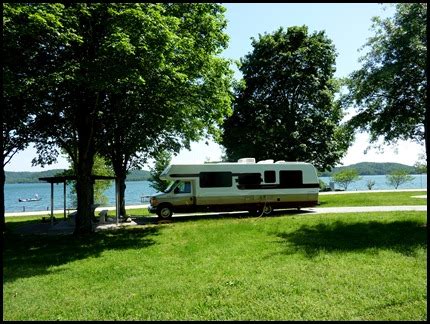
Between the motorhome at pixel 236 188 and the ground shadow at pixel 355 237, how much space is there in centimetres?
639

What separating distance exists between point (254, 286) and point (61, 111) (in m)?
12.4


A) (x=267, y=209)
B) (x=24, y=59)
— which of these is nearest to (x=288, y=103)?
(x=267, y=209)

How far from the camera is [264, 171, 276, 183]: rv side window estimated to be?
23.0 metres

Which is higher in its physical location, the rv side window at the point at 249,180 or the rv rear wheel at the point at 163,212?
the rv side window at the point at 249,180

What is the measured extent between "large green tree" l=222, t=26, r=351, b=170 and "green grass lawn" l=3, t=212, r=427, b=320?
15106 millimetres

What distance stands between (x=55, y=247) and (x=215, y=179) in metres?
10.4

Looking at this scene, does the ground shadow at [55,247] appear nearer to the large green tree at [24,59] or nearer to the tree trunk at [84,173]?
the tree trunk at [84,173]

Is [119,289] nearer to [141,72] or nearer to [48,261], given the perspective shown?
[48,261]

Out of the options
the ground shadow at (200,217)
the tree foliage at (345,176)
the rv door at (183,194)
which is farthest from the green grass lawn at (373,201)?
the tree foliage at (345,176)

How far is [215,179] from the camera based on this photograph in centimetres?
2247

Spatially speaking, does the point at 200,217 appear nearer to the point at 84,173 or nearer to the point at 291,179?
the point at 291,179

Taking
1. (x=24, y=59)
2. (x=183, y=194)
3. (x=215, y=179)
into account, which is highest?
(x=24, y=59)

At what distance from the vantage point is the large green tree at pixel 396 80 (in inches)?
567

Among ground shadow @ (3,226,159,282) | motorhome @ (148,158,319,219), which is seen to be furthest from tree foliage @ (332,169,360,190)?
ground shadow @ (3,226,159,282)
